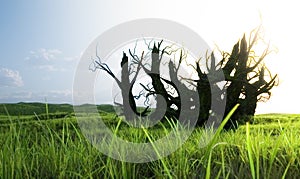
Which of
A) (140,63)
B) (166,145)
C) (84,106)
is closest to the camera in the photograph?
(166,145)

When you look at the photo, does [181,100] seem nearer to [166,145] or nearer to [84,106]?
[84,106]

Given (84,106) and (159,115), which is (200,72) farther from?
(84,106)

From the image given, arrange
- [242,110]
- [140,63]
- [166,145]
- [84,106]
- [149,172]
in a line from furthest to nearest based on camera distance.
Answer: [242,110] → [140,63] → [84,106] → [166,145] → [149,172]

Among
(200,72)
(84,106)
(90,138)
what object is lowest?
(90,138)

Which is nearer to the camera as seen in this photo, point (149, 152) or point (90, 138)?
point (149, 152)

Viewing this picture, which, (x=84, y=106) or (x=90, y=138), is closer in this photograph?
(x=90, y=138)

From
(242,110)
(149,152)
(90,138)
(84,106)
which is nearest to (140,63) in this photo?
(84,106)

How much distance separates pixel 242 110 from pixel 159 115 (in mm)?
593

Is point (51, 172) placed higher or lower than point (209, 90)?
lower

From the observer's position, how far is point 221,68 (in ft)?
8.44

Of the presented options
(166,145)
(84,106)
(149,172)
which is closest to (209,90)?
(84,106)

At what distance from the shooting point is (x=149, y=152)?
1.40m

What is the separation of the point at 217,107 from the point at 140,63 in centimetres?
59

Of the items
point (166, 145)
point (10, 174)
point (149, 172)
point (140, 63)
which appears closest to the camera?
point (10, 174)
